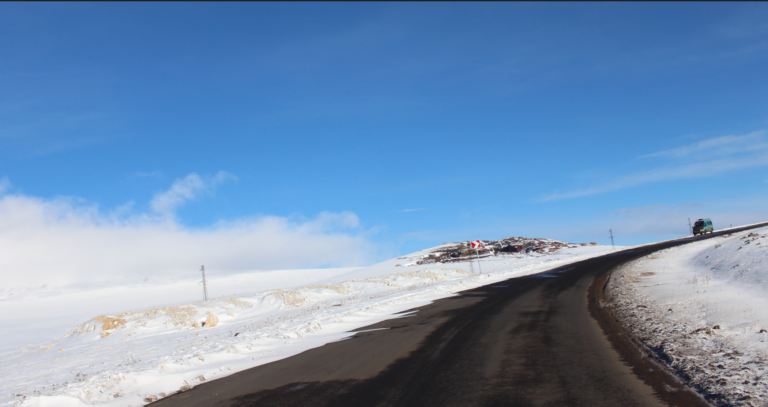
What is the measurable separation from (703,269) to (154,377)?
78.3 ft

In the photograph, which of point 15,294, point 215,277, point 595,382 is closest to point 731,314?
point 595,382

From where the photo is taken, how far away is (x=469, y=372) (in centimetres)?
685

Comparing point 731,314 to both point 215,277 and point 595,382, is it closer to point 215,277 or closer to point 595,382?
point 595,382

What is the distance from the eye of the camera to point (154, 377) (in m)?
8.09

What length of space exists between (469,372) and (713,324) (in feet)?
18.8

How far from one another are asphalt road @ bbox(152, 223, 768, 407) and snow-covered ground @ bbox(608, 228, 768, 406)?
0.40 meters

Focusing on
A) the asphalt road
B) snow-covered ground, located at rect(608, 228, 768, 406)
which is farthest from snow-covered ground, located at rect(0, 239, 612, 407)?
snow-covered ground, located at rect(608, 228, 768, 406)

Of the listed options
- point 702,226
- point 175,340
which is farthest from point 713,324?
point 702,226

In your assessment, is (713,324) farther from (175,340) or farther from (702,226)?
(702,226)

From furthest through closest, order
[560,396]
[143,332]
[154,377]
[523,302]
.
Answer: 1. [143,332]
2. [523,302]
3. [154,377]
4. [560,396]

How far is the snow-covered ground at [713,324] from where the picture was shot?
5.60 metres

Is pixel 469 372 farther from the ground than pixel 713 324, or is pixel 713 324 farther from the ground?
pixel 469 372

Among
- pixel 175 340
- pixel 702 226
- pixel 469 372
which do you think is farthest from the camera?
pixel 702 226

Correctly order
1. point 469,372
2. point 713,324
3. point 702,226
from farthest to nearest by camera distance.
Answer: point 702,226 → point 713,324 → point 469,372
